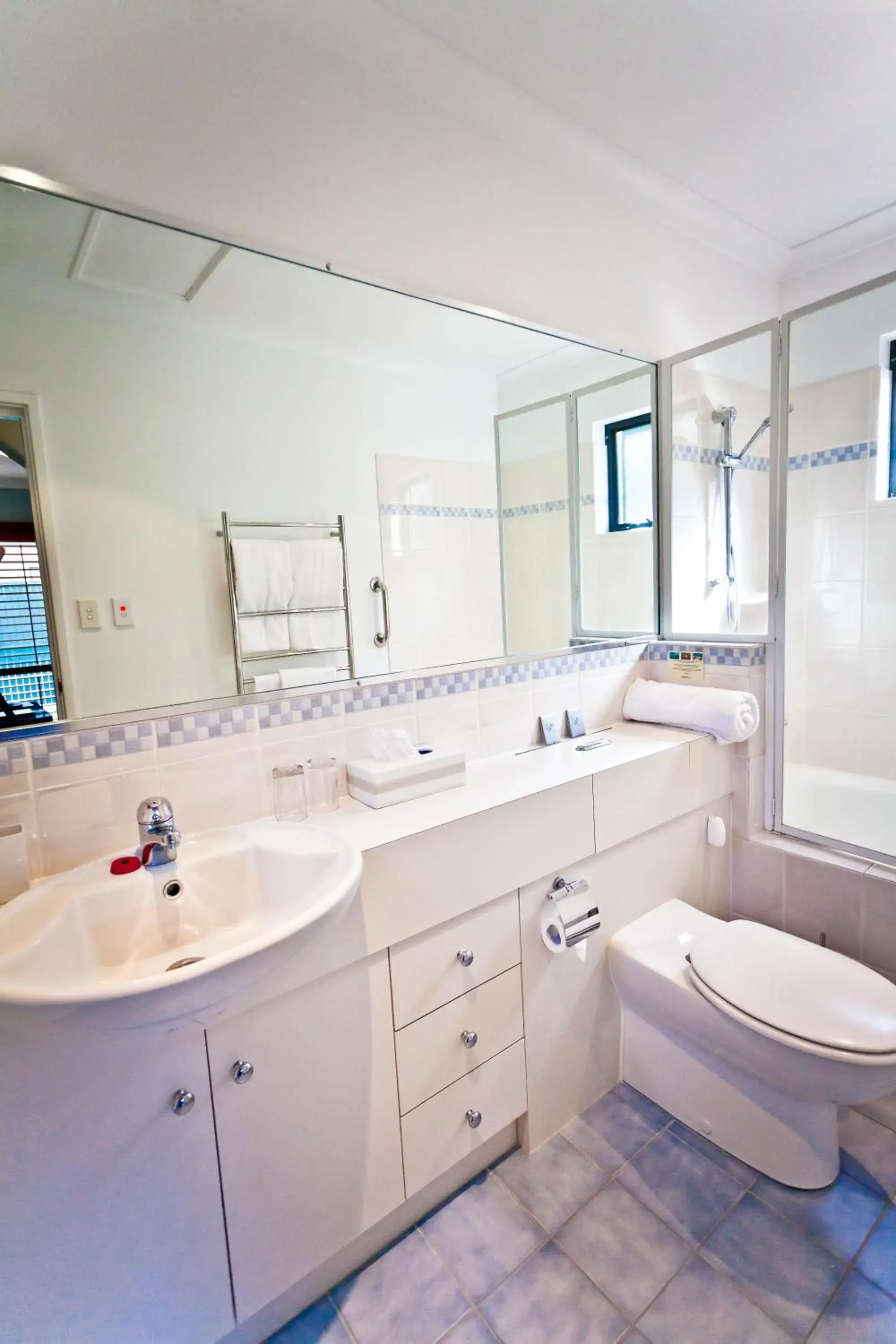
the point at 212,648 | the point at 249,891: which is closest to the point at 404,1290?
the point at 249,891

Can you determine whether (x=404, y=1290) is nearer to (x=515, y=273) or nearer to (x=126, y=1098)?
(x=126, y=1098)

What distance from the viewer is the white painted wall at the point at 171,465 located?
1103 millimetres

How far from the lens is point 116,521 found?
1.17 meters

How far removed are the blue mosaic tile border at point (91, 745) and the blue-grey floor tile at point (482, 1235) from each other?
1.16 m

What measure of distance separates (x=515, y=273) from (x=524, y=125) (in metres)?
0.32

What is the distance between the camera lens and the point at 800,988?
4.10 feet

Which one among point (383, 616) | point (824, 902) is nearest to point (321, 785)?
point (383, 616)

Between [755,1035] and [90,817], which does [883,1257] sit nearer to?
[755,1035]

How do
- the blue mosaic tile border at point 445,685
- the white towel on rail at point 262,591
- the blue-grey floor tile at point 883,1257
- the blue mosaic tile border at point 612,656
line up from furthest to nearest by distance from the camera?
the blue mosaic tile border at point 612,656
the blue mosaic tile border at point 445,685
the white towel on rail at point 262,591
the blue-grey floor tile at point 883,1257

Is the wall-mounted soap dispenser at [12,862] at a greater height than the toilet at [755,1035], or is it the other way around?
the wall-mounted soap dispenser at [12,862]

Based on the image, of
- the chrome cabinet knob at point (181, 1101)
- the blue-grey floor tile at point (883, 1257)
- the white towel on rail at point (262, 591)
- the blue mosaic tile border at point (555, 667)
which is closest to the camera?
the chrome cabinet knob at point (181, 1101)

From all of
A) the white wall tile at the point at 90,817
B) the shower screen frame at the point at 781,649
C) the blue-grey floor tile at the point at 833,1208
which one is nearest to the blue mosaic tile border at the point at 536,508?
the shower screen frame at the point at 781,649

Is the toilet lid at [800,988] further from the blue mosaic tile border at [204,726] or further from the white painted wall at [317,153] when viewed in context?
the white painted wall at [317,153]

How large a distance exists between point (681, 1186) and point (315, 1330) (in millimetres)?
785
